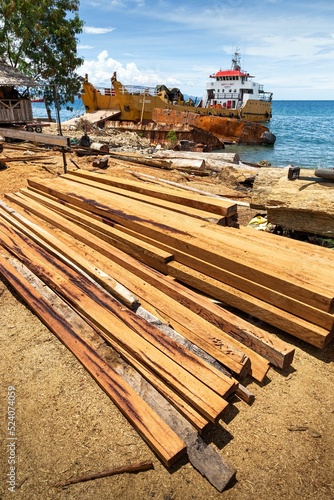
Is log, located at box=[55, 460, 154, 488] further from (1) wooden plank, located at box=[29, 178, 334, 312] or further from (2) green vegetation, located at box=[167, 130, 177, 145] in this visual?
(2) green vegetation, located at box=[167, 130, 177, 145]

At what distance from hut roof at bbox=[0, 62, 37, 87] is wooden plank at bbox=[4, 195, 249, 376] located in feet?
55.5

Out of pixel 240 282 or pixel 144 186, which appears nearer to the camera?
pixel 240 282


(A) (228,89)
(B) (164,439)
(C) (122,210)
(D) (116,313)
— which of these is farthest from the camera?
(A) (228,89)

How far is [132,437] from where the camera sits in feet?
8.70

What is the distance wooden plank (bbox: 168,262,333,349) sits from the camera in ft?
10.7

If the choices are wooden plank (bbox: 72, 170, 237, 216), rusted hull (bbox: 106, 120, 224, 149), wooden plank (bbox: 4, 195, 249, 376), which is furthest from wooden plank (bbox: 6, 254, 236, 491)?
rusted hull (bbox: 106, 120, 224, 149)

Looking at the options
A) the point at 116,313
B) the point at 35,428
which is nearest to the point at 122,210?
the point at 116,313

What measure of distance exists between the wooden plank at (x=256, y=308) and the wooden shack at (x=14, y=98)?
20969mm

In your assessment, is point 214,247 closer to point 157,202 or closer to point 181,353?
point 181,353

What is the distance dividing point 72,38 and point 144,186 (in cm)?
3370

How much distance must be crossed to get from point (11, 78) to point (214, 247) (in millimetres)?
22330

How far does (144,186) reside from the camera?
6.45 metres

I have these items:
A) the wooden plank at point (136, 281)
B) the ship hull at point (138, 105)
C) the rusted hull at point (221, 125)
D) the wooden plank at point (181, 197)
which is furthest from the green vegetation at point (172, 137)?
the wooden plank at point (136, 281)

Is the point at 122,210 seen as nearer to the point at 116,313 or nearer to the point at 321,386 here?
the point at 116,313
